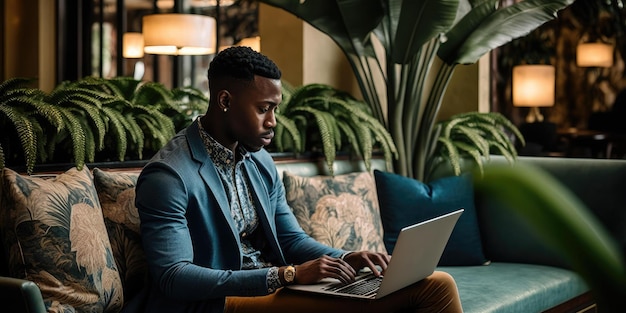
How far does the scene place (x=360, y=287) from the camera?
198 centimetres

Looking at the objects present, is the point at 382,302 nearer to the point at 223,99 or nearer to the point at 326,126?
the point at 223,99

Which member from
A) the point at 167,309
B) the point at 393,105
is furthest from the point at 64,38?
the point at 167,309

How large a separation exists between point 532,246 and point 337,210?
906 millimetres

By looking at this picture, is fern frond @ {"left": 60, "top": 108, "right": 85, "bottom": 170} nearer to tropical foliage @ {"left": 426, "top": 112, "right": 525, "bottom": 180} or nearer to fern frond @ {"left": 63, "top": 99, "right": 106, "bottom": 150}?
fern frond @ {"left": 63, "top": 99, "right": 106, "bottom": 150}

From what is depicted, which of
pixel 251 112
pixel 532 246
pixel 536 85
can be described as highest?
pixel 536 85

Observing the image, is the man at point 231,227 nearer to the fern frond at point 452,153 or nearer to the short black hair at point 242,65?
the short black hair at point 242,65

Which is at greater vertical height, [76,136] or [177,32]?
[177,32]

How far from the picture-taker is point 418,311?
199 cm

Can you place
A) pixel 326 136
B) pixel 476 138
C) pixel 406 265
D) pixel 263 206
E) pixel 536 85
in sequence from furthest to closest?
1. pixel 536 85
2. pixel 476 138
3. pixel 326 136
4. pixel 263 206
5. pixel 406 265

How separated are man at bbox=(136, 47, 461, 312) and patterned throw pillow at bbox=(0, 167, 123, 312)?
0.50 ft

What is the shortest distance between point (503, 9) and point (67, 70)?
5.03 metres

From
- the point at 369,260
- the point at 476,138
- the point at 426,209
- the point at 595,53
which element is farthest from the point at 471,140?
the point at 595,53

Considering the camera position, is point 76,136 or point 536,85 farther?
point 536,85

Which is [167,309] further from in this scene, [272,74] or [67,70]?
[67,70]
